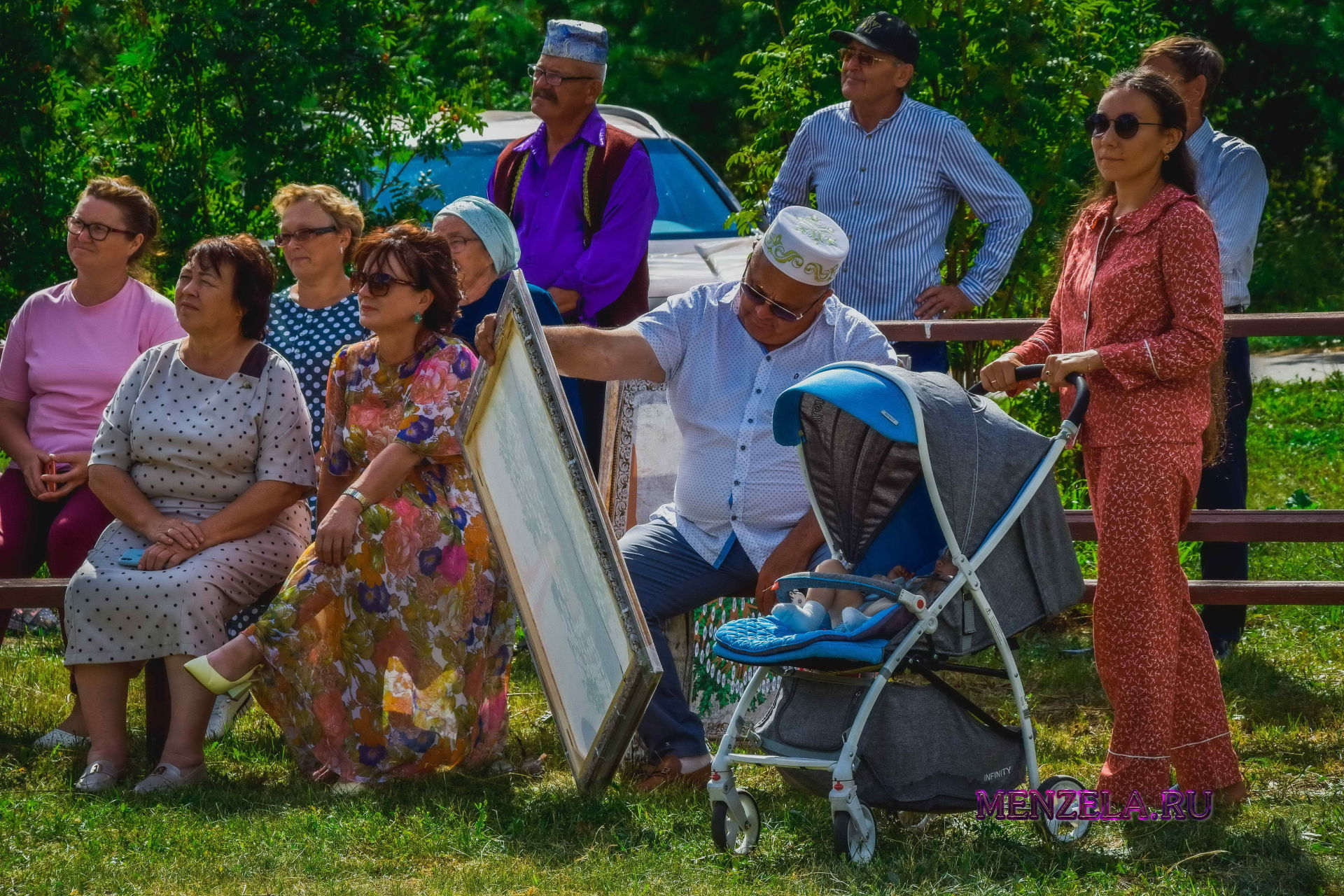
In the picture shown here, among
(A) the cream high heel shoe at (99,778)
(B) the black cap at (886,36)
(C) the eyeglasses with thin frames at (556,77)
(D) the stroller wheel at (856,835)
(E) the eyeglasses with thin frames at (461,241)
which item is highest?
(B) the black cap at (886,36)

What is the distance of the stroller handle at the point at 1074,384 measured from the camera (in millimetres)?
4191

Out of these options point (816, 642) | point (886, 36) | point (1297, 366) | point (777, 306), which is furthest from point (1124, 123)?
point (1297, 366)

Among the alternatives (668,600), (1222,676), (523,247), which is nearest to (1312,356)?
(1222,676)

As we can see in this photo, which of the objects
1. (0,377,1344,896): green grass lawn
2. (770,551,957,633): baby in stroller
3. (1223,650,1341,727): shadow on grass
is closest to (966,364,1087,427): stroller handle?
(770,551,957,633): baby in stroller

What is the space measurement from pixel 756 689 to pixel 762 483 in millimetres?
809

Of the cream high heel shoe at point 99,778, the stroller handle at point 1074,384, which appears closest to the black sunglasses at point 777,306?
the stroller handle at point 1074,384

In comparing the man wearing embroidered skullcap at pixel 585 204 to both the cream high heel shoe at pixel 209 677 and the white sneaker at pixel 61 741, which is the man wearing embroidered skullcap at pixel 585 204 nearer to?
the cream high heel shoe at pixel 209 677

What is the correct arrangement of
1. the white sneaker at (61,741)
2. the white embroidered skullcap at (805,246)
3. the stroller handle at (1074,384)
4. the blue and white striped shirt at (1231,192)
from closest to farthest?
the stroller handle at (1074,384)
the white embroidered skullcap at (805,246)
the white sneaker at (61,741)
the blue and white striped shirt at (1231,192)

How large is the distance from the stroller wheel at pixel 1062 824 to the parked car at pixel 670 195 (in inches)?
181

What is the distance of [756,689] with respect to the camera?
169 inches

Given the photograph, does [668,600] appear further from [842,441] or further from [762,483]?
[842,441]

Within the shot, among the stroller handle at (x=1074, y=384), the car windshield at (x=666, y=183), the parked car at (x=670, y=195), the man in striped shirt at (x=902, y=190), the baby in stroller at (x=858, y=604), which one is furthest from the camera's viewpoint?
the car windshield at (x=666, y=183)

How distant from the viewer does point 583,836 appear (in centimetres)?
437

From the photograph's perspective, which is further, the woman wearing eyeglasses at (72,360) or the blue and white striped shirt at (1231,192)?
the blue and white striped shirt at (1231,192)
